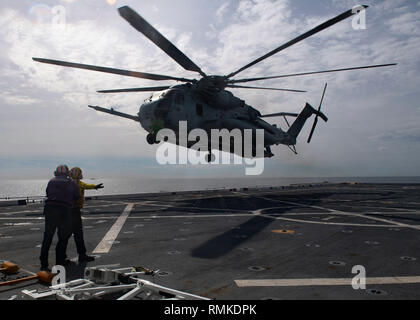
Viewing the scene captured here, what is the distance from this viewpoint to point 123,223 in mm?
13180

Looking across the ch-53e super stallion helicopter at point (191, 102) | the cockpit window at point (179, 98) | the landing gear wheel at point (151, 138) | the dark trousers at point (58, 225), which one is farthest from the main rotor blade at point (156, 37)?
the dark trousers at point (58, 225)

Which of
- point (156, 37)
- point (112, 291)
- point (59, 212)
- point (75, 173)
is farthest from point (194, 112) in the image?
point (112, 291)

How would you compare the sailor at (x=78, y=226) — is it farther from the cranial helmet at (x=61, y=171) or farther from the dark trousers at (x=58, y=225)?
the cranial helmet at (x=61, y=171)

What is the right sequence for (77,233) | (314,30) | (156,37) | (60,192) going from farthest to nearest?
(156,37)
(314,30)
(77,233)
(60,192)

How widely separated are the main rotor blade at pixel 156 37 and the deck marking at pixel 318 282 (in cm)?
1195

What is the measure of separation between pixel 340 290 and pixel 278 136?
81.9ft

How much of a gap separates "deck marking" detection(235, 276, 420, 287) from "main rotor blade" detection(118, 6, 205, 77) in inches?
471

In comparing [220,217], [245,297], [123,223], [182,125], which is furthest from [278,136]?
[245,297]

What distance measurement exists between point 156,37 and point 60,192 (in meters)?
10.8

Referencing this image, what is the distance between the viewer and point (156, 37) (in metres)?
14.9

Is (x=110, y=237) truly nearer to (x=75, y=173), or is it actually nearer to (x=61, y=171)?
(x=75, y=173)

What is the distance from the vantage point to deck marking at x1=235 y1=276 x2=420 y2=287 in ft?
18.1

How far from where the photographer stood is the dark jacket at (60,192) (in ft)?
21.9
